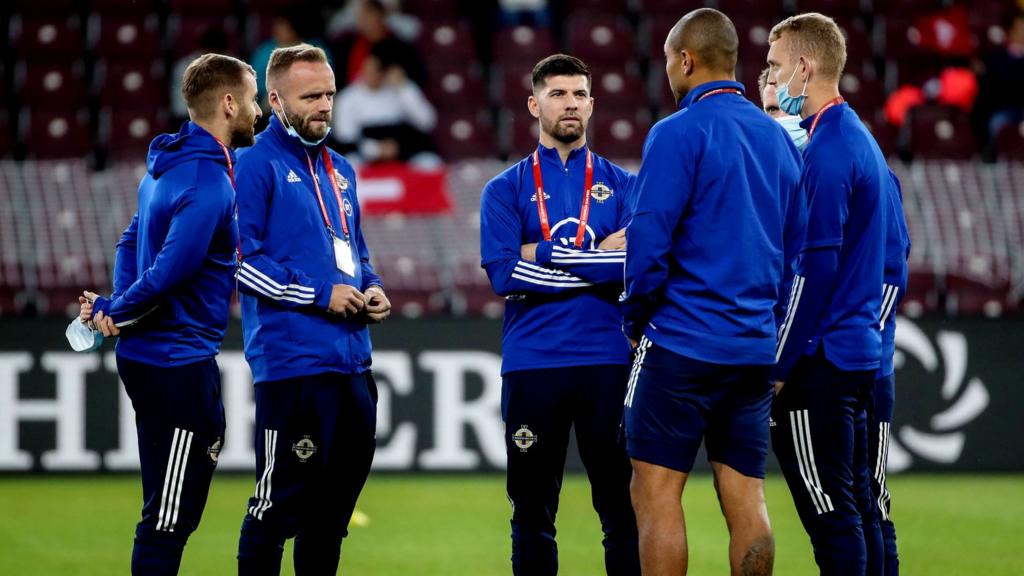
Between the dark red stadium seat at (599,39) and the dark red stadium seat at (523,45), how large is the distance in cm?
24

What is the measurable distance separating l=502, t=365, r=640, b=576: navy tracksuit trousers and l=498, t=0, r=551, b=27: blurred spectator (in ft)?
27.7

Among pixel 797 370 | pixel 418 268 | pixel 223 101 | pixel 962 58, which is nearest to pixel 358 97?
pixel 418 268

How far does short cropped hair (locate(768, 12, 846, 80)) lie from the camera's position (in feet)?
16.9

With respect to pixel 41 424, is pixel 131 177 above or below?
above

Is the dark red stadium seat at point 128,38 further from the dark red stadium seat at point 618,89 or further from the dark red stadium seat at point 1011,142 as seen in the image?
→ the dark red stadium seat at point 1011,142

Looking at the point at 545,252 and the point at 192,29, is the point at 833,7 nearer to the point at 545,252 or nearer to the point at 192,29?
the point at 192,29

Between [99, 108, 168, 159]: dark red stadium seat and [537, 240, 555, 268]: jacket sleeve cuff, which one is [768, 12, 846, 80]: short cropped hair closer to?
[537, 240, 555, 268]: jacket sleeve cuff

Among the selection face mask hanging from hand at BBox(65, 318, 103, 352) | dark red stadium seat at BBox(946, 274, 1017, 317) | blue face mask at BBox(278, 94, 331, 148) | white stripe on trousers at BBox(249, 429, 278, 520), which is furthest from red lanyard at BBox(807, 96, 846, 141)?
dark red stadium seat at BBox(946, 274, 1017, 317)

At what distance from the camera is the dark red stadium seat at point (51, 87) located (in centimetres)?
1242

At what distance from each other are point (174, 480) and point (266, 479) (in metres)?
0.35

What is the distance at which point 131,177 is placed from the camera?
10.3 meters

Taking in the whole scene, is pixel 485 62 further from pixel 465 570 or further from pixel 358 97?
pixel 465 570

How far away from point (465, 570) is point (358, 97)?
602 centimetres

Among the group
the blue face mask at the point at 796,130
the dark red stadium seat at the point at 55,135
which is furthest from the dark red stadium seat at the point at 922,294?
the dark red stadium seat at the point at 55,135
